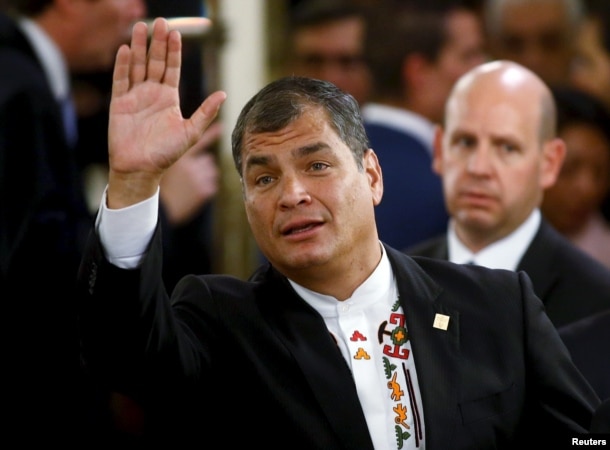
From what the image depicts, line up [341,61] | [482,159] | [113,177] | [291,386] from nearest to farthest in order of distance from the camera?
[113,177] → [291,386] → [482,159] → [341,61]

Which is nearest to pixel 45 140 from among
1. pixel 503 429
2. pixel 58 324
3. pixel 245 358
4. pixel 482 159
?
pixel 58 324

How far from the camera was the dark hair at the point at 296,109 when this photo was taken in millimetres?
2938

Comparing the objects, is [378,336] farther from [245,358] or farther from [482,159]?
[482,159]

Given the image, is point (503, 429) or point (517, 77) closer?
point (503, 429)

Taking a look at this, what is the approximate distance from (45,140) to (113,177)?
1.86 metres

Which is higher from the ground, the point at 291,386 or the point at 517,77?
the point at 517,77

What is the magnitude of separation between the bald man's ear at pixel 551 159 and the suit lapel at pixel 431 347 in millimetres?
1544

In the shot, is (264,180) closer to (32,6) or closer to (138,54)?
(138,54)

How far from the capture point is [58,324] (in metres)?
4.41

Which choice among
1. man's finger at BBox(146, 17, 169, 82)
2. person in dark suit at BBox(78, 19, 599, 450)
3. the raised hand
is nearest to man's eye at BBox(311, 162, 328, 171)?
person in dark suit at BBox(78, 19, 599, 450)

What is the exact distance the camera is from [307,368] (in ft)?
9.48

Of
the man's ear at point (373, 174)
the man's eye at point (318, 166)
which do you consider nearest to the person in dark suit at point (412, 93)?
the man's ear at point (373, 174)

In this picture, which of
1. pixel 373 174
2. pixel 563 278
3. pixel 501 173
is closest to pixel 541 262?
pixel 563 278

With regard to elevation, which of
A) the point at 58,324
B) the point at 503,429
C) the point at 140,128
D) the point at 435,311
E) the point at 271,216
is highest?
the point at 140,128
